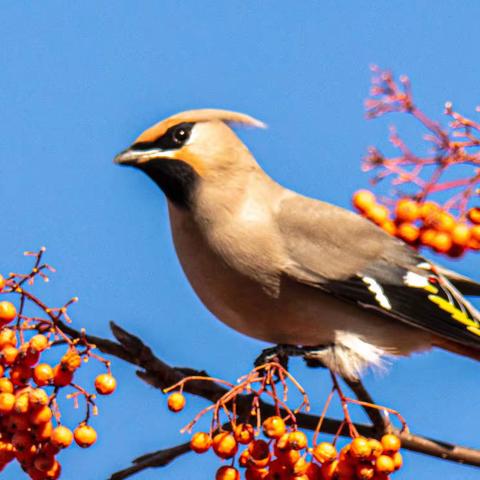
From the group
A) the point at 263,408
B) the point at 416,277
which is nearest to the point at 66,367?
the point at 263,408

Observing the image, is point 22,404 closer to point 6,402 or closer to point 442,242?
point 6,402

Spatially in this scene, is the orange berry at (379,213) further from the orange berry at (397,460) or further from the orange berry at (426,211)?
the orange berry at (397,460)

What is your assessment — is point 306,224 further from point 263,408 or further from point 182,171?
point 263,408

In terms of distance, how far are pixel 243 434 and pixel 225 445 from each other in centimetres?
6

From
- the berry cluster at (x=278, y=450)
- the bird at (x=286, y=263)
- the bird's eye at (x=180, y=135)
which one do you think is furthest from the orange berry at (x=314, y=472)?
the bird's eye at (x=180, y=135)

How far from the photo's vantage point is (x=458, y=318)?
14.1 ft

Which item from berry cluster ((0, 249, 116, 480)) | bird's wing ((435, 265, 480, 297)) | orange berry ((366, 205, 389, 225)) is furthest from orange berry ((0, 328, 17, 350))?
bird's wing ((435, 265, 480, 297))

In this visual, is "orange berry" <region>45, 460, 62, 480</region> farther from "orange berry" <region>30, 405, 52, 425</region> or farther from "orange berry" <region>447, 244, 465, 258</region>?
"orange berry" <region>447, 244, 465, 258</region>

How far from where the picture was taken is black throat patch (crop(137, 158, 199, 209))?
424 cm

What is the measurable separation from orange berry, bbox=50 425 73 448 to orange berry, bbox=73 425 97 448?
0.06ft

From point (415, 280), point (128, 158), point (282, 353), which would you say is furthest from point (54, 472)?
point (415, 280)

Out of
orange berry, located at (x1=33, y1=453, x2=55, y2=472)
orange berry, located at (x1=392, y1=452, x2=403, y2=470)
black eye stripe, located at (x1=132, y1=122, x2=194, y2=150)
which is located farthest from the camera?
black eye stripe, located at (x1=132, y1=122, x2=194, y2=150)

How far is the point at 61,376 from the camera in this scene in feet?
9.69

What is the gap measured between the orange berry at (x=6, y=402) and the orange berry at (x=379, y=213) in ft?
5.88
